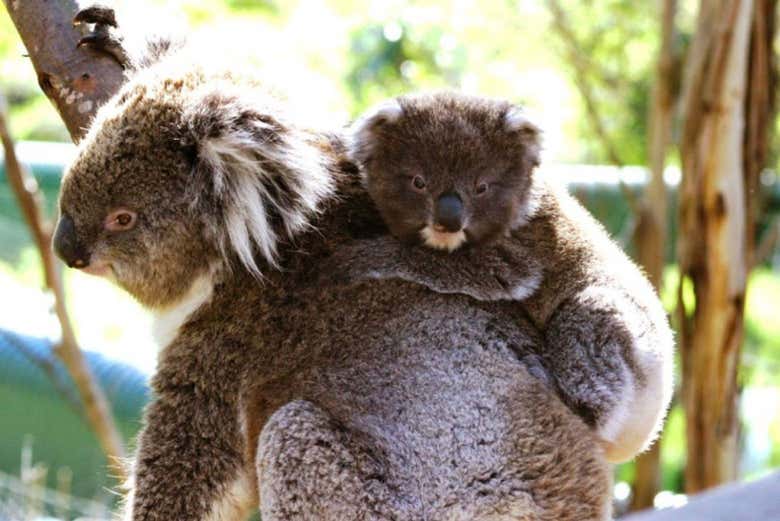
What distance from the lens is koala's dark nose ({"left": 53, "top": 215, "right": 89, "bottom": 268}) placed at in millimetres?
2699

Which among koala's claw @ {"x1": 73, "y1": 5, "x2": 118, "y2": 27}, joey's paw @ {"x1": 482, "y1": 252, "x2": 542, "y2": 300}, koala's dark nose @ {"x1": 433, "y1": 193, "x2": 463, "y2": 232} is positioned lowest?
joey's paw @ {"x1": 482, "y1": 252, "x2": 542, "y2": 300}

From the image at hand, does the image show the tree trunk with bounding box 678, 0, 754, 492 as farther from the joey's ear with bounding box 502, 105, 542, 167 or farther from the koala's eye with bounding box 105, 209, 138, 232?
the koala's eye with bounding box 105, 209, 138, 232

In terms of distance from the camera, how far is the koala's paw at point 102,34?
121 inches

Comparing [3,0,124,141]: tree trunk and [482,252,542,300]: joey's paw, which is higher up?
[3,0,124,141]: tree trunk

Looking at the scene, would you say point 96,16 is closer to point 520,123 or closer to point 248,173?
point 248,173

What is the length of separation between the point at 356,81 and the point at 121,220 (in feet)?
15.0

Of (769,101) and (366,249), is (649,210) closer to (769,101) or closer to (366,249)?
(769,101)

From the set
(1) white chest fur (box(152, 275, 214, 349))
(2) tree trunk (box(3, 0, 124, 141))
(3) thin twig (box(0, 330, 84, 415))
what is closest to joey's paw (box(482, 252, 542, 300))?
(1) white chest fur (box(152, 275, 214, 349))

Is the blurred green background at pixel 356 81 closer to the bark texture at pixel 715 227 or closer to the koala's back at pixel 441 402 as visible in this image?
the bark texture at pixel 715 227

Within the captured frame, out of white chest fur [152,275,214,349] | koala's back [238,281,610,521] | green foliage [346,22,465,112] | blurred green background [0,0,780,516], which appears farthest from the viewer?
green foliage [346,22,465,112]

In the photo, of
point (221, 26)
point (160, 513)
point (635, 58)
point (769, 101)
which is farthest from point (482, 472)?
point (635, 58)

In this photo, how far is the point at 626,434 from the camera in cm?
270

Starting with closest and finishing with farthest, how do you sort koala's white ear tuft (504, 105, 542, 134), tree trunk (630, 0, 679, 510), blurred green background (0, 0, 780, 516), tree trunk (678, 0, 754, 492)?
1. koala's white ear tuft (504, 105, 542, 134)
2. blurred green background (0, 0, 780, 516)
3. tree trunk (678, 0, 754, 492)
4. tree trunk (630, 0, 679, 510)

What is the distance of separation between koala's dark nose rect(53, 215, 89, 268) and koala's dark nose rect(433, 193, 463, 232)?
912mm
